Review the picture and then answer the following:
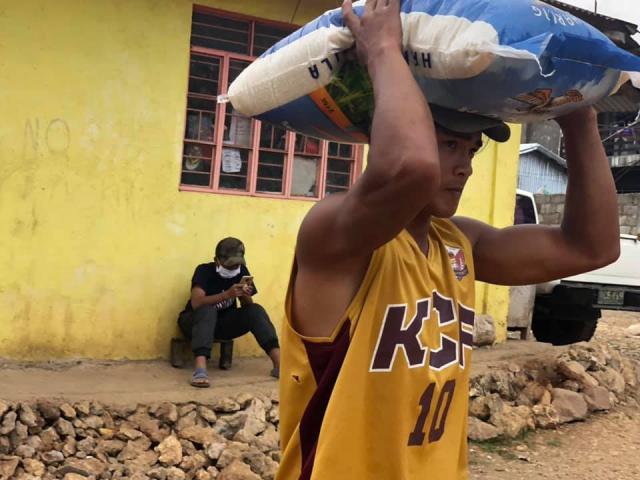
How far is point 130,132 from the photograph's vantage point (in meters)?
5.84

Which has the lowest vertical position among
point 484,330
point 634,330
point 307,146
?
point 634,330

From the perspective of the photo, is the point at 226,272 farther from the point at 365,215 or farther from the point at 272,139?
the point at 365,215

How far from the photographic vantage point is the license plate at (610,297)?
8828mm

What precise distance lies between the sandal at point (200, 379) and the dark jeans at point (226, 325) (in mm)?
147

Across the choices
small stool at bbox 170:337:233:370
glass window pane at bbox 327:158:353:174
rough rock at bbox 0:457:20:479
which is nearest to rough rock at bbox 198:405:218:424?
small stool at bbox 170:337:233:370

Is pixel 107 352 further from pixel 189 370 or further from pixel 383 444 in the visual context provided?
pixel 383 444

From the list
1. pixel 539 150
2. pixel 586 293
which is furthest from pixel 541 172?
pixel 586 293

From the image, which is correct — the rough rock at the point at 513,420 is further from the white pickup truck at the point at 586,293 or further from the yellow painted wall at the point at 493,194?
the white pickup truck at the point at 586,293

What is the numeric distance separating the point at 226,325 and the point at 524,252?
13.5 ft

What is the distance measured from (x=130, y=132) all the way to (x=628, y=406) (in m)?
5.11

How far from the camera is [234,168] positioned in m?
6.27

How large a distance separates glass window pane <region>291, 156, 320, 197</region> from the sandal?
1777 millimetres

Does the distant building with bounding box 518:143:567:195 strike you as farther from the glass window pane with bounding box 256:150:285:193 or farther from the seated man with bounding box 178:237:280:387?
Answer: the seated man with bounding box 178:237:280:387

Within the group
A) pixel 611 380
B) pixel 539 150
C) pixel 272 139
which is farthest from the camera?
pixel 539 150
